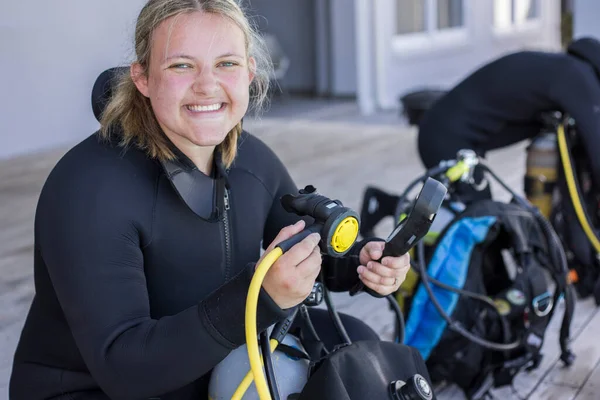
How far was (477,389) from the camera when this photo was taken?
231cm

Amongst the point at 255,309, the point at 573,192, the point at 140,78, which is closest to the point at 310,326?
the point at 255,309

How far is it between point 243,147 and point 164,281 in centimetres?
36

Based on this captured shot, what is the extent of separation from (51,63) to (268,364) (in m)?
5.51

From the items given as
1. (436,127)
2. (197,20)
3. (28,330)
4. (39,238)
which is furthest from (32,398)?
(436,127)

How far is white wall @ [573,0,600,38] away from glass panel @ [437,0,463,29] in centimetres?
419

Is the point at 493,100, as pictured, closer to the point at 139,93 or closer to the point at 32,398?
the point at 139,93

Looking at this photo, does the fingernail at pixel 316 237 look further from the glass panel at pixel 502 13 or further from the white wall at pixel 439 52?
the glass panel at pixel 502 13

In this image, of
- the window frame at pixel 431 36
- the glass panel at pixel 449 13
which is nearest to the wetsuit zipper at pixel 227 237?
the window frame at pixel 431 36

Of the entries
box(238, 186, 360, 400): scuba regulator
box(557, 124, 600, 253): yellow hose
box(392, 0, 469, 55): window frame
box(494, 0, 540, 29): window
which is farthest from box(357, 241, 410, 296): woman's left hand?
box(494, 0, 540, 29): window

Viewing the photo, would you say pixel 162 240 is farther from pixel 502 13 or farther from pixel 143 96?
pixel 502 13

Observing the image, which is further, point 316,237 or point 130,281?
point 130,281

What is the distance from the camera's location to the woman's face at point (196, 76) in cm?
139

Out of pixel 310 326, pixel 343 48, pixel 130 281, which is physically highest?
pixel 130 281

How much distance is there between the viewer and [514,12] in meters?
11.4
